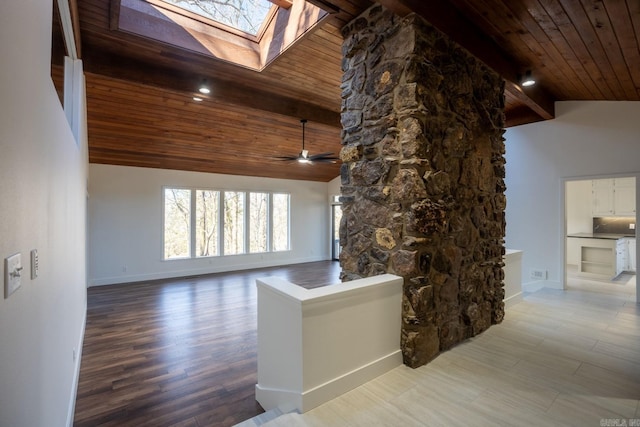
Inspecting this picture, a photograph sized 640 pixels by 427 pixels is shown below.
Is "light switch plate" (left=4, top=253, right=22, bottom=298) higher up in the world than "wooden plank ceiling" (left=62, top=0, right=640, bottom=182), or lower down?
lower down

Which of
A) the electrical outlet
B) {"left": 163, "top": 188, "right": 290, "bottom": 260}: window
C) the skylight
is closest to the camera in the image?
the skylight

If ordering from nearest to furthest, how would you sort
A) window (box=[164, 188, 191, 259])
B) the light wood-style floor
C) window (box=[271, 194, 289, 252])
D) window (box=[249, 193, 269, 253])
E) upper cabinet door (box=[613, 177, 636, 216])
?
the light wood-style floor
upper cabinet door (box=[613, 177, 636, 216])
window (box=[164, 188, 191, 259])
window (box=[249, 193, 269, 253])
window (box=[271, 194, 289, 252])

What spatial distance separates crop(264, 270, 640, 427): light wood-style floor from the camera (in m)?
1.87

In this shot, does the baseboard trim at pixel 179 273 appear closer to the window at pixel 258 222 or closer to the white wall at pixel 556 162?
the window at pixel 258 222

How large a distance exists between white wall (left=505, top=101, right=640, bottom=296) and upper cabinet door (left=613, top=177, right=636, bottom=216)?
2641 mm

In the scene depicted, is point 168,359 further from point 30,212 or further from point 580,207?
point 580,207

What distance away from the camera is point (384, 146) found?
2.59 meters

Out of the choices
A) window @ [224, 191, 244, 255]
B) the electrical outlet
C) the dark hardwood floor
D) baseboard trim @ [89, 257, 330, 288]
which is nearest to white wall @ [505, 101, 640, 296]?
the electrical outlet

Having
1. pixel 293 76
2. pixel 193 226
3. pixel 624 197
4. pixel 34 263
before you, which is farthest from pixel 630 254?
pixel 193 226

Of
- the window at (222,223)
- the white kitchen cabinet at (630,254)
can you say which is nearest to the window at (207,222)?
the window at (222,223)

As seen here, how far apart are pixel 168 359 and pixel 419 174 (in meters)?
3.09

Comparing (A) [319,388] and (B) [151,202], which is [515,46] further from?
(B) [151,202]

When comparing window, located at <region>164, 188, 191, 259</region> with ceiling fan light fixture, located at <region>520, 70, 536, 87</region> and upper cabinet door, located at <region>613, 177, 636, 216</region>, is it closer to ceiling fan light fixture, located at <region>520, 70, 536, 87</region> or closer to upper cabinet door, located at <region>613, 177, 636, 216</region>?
ceiling fan light fixture, located at <region>520, 70, 536, 87</region>

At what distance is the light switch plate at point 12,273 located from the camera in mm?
887
